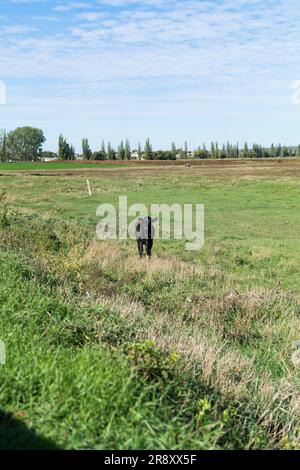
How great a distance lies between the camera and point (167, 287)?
11383 millimetres

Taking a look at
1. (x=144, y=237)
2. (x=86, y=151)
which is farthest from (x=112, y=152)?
(x=144, y=237)

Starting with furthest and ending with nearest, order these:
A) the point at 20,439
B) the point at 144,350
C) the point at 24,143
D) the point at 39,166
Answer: the point at 24,143 < the point at 39,166 < the point at 144,350 < the point at 20,439

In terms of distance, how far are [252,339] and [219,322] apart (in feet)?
2.22

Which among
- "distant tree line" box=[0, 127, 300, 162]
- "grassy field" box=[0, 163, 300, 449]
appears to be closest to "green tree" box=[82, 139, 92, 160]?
"distant tree line" box=[0, 127, 300, 162]

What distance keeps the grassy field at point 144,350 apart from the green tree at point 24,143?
100149 mm

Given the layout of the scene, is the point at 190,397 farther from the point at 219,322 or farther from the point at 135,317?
the point at 219,322

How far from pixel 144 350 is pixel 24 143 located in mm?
117309

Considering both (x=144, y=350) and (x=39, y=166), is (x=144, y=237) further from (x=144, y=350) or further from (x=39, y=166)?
(x=39, y=166)

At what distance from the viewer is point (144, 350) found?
454 centimetres

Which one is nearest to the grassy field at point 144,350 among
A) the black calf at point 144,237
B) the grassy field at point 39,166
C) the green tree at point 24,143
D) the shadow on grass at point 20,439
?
the shadow on grass at point 20,439

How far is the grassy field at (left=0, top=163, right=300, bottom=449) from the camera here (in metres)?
3.51

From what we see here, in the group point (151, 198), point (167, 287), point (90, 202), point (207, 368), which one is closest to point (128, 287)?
point (167, 287)

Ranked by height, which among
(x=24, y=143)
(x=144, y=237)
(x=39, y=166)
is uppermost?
(x=24, y=143)

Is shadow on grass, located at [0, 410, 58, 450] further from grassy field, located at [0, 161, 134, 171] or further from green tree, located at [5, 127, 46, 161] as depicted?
green tree, located at [5, 127, 46, 161]
